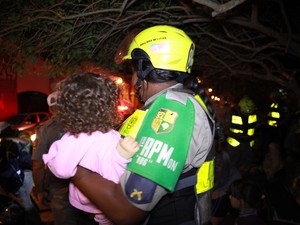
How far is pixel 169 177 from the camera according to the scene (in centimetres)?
152

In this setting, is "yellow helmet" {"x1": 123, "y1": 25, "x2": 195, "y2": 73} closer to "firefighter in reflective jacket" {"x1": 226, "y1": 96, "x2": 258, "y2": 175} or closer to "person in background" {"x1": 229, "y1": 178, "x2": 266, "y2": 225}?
"person in background" {"x1": 229, "y1": 178, "x2": 266, "y2": 225}

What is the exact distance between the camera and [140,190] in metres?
1.47

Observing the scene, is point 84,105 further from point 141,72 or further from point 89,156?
point 141,72

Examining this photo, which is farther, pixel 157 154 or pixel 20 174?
pixel 20 174

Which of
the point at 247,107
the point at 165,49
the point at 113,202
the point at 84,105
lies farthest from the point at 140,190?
the point at 247,107

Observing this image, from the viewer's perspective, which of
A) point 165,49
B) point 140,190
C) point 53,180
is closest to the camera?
point 140,190

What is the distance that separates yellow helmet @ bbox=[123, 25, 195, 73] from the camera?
1967mm

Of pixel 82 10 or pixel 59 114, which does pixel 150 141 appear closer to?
pixel 59 114

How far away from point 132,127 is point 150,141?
11.2 inches

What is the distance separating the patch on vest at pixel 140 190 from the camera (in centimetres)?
148

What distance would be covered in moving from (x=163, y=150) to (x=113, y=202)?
39 centimetres

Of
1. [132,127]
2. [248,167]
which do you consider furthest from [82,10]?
[248,167]

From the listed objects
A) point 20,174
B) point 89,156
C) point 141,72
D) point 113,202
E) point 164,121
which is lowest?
point 20,174

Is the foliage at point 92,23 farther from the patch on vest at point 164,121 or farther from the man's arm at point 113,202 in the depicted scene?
the man's arm at point 113,202
